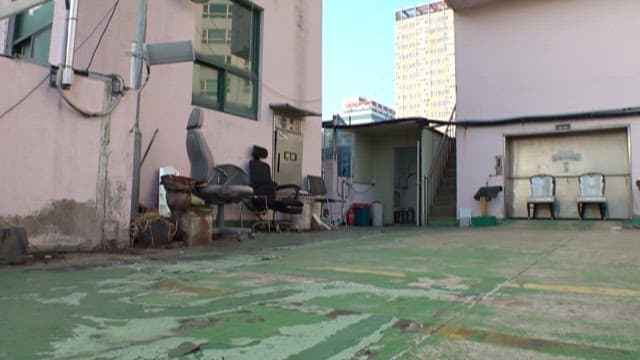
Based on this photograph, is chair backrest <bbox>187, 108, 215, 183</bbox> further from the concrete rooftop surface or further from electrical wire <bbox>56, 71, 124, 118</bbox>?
the concrete rooftop surface

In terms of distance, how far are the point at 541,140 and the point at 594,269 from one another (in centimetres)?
804

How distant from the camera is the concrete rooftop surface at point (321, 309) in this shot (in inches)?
50.6

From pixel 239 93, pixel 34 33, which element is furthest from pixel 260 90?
pixel 34 33

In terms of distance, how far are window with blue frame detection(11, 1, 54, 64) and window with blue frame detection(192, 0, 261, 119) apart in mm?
1857

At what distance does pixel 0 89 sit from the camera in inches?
132

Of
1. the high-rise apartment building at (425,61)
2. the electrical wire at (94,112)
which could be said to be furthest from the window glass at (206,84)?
the high-rise apartment building at (425,61)

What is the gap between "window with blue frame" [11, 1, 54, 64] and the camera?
19.1ft

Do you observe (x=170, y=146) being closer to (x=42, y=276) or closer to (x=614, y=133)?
(x=42, y=276)

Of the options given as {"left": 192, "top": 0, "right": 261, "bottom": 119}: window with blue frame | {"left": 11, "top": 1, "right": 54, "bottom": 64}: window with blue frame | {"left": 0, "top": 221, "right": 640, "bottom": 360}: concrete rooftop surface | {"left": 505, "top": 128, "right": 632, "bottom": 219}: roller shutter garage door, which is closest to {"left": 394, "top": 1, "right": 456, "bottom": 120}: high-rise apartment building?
{"left": 505, "top": 128, "right": 632, "bottom": 219}: roller shutter garage door

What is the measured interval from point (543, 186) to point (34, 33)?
9.63 m

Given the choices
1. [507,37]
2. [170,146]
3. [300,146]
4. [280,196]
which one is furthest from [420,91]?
[170,146]

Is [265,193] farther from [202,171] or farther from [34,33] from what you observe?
[34,33]

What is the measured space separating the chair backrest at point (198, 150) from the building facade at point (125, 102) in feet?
1.81

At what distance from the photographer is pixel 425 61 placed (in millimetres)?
17328
